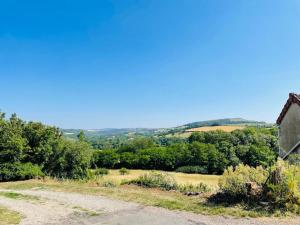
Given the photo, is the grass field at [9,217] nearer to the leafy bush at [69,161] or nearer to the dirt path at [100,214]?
the dirt path at [100,214]

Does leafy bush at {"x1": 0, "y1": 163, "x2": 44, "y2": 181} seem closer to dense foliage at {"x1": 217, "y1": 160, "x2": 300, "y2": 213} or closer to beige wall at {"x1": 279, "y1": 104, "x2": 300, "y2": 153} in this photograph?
dense foliage at {"x1": 217, "y1": 160, "x2": 300, "y2": 213}

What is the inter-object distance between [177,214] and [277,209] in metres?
3.57

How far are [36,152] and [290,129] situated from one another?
69.5ft

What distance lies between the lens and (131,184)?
66.5 ft

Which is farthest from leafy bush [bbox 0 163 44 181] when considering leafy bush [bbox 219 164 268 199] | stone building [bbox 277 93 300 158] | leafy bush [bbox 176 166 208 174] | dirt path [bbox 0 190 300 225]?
leafy bush [bbox 176 166 208 174]

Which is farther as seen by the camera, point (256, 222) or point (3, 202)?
point (3, 202)

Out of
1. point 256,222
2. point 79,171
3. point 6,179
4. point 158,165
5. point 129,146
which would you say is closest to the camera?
point 256,222

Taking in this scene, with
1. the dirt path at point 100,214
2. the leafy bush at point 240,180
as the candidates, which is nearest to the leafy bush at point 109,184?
the dirt path at point 100,214

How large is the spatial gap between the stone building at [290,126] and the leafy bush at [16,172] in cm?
1838

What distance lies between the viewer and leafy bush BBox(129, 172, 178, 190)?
1830cm

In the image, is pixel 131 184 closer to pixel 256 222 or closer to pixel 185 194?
pixel 185 194

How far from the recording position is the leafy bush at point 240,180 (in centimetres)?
1320

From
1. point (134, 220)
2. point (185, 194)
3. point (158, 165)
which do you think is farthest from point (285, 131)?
point (158, 165)

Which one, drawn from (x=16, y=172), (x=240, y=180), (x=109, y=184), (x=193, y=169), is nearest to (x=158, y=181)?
(x=109, y=184)
